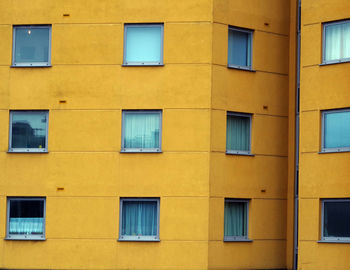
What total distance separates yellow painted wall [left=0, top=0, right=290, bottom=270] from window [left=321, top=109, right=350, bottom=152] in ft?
8.61

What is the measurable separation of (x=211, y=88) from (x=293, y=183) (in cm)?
455

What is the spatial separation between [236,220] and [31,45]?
30.2ft

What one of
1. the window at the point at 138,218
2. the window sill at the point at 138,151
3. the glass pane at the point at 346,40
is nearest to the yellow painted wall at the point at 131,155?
the window sill at the point at 138,151

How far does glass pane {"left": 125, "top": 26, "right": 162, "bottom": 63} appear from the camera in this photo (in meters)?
30.6

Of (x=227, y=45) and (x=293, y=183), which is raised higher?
(x=227, y=45)

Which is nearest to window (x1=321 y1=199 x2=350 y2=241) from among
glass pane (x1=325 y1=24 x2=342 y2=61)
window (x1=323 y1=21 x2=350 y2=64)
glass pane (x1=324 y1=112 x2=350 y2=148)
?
glass pane (x1=324 y1=112 x2=350 y2=148)

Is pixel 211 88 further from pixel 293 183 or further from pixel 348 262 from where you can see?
pixel 348 262

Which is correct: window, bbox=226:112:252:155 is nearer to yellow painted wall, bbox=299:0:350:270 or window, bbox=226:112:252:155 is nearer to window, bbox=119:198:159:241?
yellow painted wall, bbox=299:0:350:270

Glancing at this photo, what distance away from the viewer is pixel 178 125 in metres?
30.1

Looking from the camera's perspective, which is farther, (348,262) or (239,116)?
(239,116)

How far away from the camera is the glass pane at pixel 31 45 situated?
31047mm

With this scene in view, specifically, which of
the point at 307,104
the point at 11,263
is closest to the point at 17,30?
the point at 11,263

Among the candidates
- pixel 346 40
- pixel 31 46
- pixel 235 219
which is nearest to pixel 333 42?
pixel 346 40

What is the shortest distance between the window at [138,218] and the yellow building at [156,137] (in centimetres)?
4
